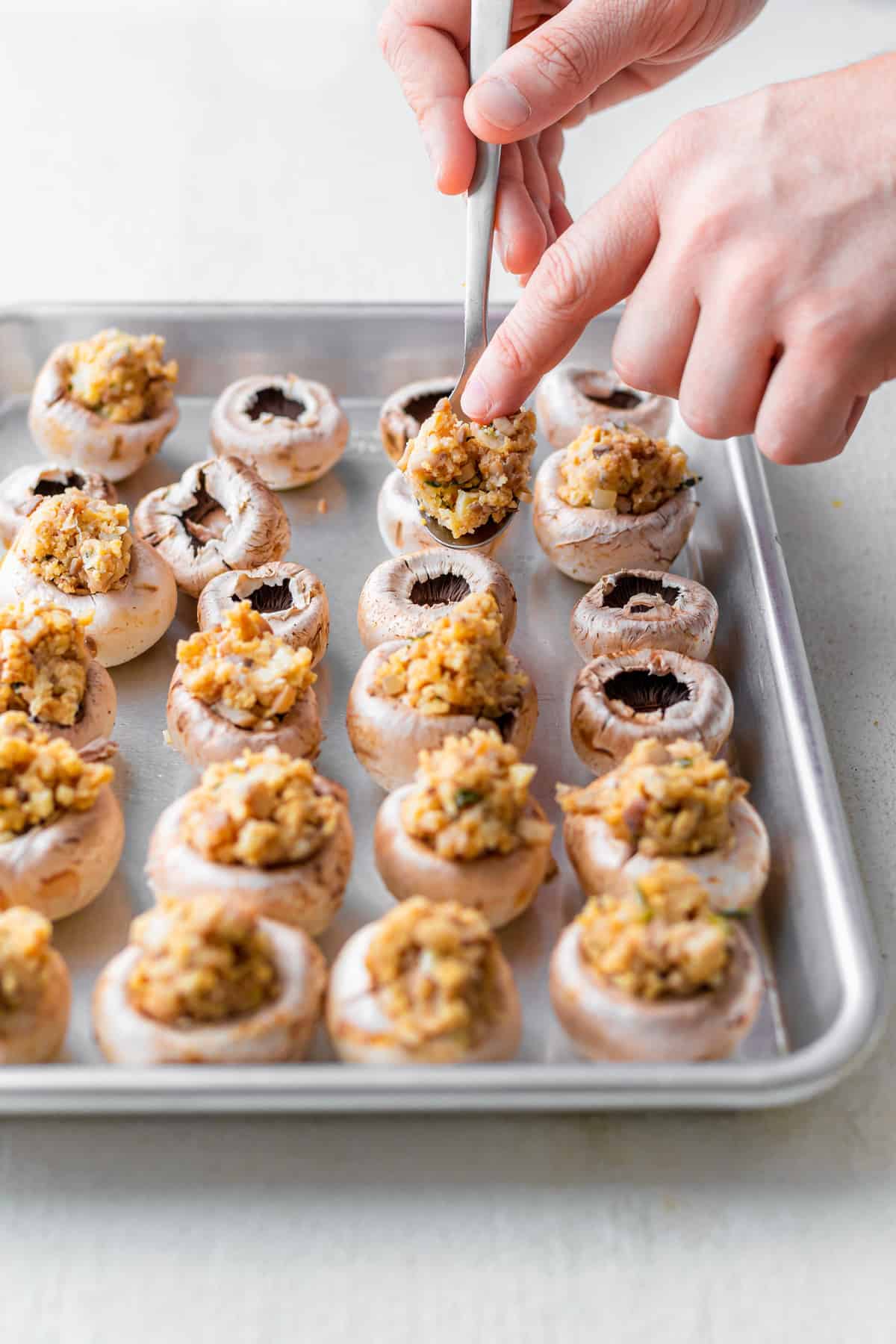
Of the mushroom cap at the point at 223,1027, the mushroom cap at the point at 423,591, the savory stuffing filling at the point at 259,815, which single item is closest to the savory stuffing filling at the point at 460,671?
the mushroom cap at the point at 423,591

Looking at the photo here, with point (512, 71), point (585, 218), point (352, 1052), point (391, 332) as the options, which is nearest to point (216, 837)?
point (352, 1052)

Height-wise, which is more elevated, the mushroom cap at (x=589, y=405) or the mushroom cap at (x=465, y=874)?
the mushroom cap at (x=589, y=405)

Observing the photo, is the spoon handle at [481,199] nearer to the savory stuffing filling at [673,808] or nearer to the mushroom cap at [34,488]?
the mushroom cap at [34,488]

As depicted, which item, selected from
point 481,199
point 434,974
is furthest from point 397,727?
point 481,199

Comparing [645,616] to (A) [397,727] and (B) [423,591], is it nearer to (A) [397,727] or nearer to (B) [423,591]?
(B) [423,591]

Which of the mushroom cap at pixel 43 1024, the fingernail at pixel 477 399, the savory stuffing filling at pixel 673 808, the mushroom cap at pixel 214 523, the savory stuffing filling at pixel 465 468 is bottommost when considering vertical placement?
the mushroom cap at pixel 43 1024

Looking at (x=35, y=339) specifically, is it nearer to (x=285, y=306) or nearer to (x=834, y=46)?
(x=285, y=306)
